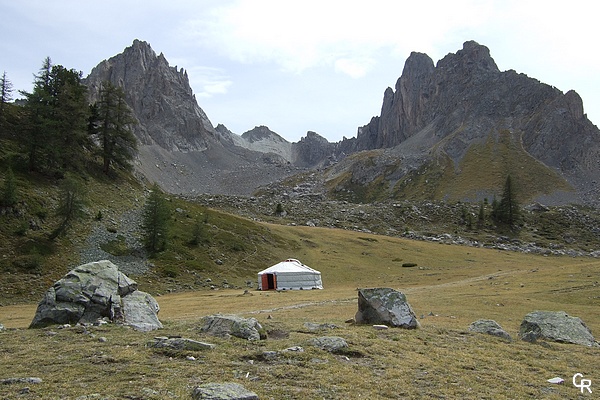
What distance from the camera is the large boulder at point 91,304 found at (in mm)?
19953

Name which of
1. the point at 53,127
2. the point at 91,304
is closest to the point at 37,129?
the point at 53,127

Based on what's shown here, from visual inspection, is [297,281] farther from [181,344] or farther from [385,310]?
[181,344]

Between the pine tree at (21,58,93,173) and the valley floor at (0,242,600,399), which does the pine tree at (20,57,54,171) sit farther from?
the valley floor at (0,242,600,399)

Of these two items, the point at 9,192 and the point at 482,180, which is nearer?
the point at 9,192

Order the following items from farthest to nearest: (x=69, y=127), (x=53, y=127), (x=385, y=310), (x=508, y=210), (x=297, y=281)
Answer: (x=508, y=210) → (x=69, y=127) → (x=53, y=127) → (x=297, y=281) → (x=385, y=310)

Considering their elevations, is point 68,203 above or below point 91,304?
above

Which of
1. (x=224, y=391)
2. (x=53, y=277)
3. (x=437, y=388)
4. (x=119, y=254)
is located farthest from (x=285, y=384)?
(x=119, y=254)

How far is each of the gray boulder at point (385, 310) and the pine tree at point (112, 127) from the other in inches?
2606

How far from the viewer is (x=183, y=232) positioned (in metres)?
71.6

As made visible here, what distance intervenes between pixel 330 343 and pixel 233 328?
406cm

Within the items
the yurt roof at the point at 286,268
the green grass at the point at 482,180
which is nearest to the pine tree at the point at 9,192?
the yurt roof at the point at 286,268

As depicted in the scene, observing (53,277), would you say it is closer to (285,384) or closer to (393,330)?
(393,330)

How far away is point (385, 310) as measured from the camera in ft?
73.3

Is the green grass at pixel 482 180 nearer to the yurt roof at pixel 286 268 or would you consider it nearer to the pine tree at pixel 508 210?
the pine tree at pixel 508 210
